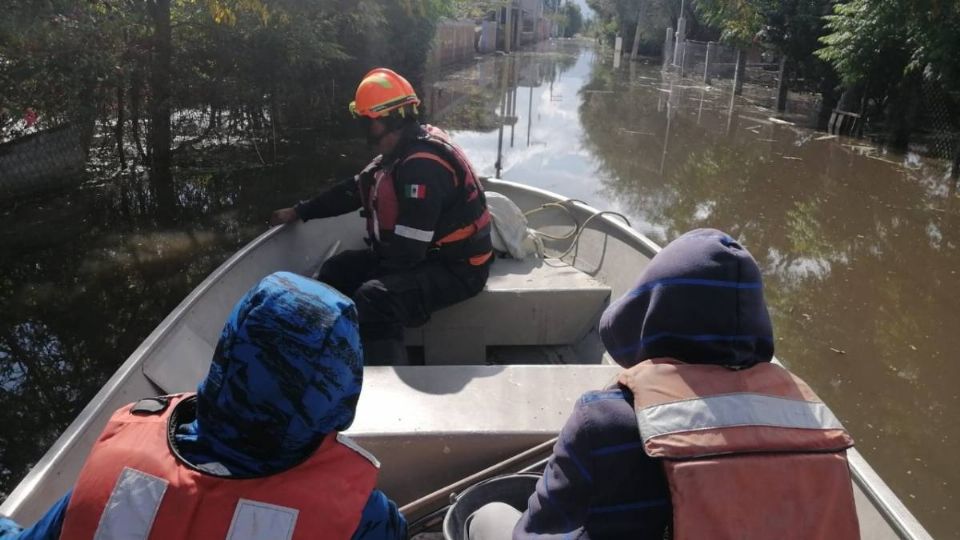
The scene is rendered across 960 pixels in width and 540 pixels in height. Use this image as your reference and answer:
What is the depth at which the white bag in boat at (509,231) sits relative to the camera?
15.6 ft

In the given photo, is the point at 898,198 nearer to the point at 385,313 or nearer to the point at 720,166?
the point at 720,166

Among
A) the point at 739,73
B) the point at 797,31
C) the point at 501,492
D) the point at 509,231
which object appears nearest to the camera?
the point at 501,492

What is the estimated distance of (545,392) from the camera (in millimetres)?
3021

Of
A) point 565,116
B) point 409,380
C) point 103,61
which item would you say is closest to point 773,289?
point 409,380

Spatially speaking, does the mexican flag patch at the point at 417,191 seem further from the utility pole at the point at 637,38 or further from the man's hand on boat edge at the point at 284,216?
the utility pole at the point at 637,38

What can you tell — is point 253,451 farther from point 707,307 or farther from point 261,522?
point 707,307

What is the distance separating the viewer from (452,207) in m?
3.99

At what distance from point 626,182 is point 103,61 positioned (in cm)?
788

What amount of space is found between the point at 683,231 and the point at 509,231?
4.94 metres

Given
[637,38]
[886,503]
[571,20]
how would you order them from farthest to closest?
[571,20] → [637,38] → [886,503]

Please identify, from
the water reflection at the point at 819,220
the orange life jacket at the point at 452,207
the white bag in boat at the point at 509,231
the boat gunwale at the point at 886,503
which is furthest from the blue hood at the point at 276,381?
the water reflection at the point at 819,220

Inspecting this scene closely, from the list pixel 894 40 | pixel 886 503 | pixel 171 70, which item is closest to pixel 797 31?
pixel 894 40

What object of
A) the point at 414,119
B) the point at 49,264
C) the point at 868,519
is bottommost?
the point at 49,264

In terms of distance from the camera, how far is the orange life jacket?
395cm
